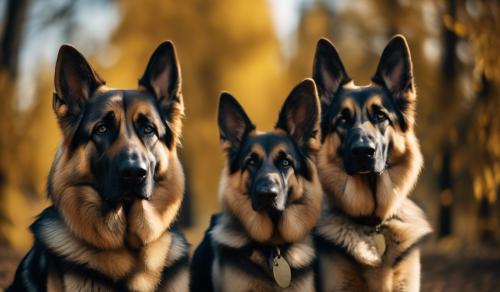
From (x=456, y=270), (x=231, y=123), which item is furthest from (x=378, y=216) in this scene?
(x=456, y=270)

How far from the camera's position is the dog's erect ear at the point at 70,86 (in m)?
4.11

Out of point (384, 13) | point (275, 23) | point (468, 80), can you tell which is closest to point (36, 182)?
point (275, 23)

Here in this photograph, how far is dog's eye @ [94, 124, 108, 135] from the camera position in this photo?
411 cm

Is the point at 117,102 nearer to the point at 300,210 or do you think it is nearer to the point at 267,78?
the point at 300,210

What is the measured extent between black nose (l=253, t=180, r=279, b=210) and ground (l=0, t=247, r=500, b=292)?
420 centimetres

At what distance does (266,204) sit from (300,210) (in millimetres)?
401

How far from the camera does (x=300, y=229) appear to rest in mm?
4883

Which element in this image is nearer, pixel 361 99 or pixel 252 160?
pixel 252 160

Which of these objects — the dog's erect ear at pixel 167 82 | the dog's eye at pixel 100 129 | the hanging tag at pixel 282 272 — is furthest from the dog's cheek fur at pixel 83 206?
the hanging tag at pixel 282 272

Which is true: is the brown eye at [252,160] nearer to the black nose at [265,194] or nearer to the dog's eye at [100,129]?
the black nose at [265,194]

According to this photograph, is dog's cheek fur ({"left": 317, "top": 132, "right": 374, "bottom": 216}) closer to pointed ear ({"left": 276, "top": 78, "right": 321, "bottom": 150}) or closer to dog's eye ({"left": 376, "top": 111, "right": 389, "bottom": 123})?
pointed ear ({"left": 276, "top": 78, "right": 321, "bottom": 150})

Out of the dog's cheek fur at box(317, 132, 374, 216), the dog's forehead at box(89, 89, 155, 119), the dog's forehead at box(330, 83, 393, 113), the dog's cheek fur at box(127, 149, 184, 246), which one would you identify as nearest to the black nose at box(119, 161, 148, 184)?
the dog's cheek fur at box(127, 149, 184, 246)

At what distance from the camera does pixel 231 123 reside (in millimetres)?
5305

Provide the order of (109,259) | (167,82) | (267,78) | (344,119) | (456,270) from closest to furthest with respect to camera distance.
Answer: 1. (109,259)
2. (167,82)
3. (344,119)
4. (456,270)
5. (267,78)
